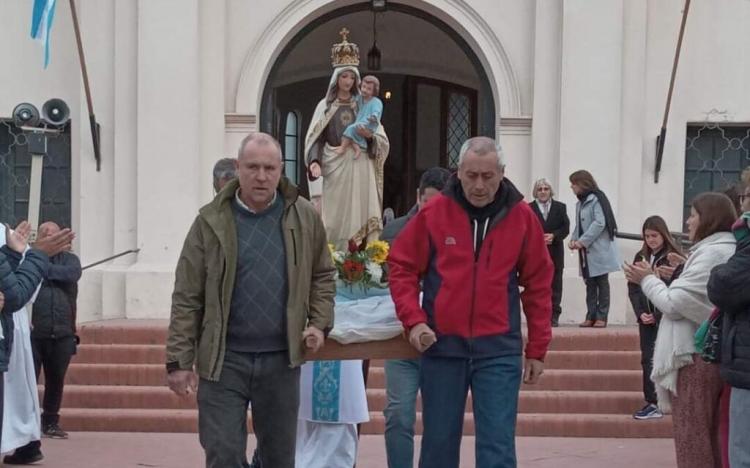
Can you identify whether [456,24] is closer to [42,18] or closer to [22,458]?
[42,18]

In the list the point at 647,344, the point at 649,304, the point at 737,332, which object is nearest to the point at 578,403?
the point at 647,344

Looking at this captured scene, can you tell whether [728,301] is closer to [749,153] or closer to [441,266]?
[441,266]

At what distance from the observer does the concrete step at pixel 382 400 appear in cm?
954

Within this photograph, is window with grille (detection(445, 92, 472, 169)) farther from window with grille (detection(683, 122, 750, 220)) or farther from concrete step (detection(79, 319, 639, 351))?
concrete step (detection(79, 319, 639, 351))

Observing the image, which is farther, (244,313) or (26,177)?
(26,177)

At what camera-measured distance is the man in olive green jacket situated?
4.97m

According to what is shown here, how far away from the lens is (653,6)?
40.3ft

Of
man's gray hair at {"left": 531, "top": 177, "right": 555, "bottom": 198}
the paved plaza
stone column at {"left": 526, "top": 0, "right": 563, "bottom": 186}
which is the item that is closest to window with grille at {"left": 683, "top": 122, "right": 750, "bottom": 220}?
stone column at {"left": 526, "top": 0, "right": 563, "bottom": 186}

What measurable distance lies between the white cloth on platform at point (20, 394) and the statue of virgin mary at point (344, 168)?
7.47 ft

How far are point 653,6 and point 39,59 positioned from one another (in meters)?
6.61

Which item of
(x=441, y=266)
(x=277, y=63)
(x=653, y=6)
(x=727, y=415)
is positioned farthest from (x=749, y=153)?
(x=441, y=266)

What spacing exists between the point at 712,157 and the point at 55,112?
6.89 m

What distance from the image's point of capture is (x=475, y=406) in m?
5.27

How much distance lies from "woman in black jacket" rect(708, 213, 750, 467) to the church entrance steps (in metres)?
3.89
